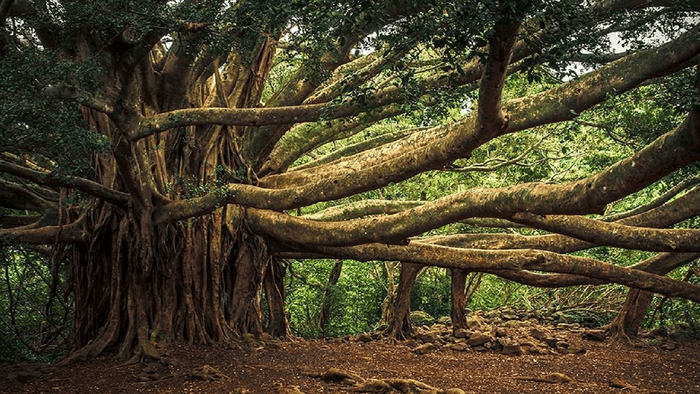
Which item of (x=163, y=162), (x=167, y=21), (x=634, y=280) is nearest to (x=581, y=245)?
(x=634, y=280)

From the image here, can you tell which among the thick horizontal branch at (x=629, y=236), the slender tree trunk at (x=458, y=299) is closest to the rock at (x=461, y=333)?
the slender tree trunk at (x=458, y=299)

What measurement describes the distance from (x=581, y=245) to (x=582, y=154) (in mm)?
2929

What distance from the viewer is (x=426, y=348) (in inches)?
440

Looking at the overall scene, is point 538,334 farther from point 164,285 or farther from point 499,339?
point 164,285

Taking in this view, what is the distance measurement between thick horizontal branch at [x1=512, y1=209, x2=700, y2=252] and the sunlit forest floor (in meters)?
1.54

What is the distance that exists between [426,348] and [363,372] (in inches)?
97.6

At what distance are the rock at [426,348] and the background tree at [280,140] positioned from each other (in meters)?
1.58

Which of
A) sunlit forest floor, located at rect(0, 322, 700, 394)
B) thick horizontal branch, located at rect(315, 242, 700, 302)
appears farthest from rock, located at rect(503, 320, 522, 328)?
thick horizontal branch, located at rect(315, 242, 700, 302)

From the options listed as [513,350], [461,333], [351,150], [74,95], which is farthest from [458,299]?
[74,95]

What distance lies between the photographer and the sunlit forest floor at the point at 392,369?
7.88 meters

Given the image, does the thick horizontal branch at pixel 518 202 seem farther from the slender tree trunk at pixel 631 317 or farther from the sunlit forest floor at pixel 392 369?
the slender tree trunk at pixel 631 317

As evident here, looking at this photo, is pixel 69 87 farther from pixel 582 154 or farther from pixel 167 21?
pixel 582 154

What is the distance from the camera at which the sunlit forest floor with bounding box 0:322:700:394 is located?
7879mm

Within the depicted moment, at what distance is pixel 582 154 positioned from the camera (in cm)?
1281
